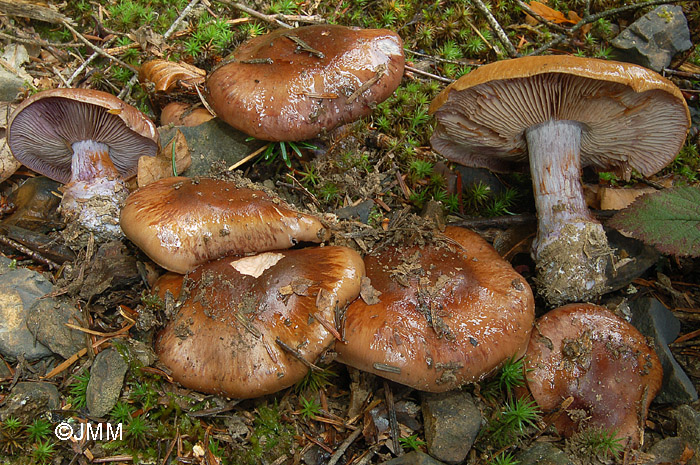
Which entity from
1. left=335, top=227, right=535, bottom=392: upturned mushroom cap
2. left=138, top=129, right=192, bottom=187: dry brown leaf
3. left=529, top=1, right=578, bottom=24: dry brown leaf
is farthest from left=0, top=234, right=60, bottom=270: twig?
left=529, top=1, right=578, bottom=24: dry brown leaf

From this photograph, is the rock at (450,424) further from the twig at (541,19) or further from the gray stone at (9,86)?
the gray stone at (9,86)

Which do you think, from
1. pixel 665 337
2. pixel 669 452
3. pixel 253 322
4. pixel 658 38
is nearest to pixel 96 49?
pixel 253 322

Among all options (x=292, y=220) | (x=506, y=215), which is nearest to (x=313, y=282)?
(x=292, y=220)

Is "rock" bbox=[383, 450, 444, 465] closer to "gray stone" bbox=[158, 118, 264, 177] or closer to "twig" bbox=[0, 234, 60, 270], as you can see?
"gray stone" bbox=[158, 118, 264, 177]

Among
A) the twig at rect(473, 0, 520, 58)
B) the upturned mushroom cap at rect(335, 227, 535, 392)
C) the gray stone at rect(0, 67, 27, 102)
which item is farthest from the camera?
the twig at rect(473, 0, 520, 58)

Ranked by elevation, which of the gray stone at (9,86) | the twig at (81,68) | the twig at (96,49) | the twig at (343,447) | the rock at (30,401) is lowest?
the twig at (343,447)

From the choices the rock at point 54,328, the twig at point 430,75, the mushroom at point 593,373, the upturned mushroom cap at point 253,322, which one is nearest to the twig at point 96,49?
the rock at point 54,328
